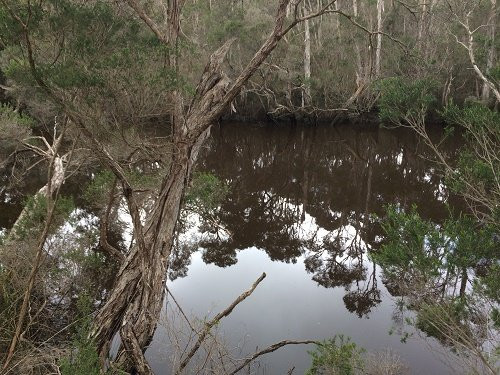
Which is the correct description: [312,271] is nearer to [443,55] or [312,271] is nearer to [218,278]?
[218,278]

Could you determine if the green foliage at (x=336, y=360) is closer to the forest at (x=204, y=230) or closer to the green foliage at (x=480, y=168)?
the forest at (x=204, y=230)

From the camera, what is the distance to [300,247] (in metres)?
11.0

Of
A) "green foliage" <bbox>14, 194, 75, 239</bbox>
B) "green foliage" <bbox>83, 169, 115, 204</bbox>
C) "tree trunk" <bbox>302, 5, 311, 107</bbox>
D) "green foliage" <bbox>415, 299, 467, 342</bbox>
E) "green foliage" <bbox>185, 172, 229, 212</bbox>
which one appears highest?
"tree trunk" <bbox>302, 5, 311, 107</bbox>

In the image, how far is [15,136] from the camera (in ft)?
29.6

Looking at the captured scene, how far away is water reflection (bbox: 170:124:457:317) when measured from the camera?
10180mm

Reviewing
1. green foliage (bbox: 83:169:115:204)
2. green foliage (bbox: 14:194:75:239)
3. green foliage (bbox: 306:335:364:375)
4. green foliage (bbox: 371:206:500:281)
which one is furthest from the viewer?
green foliage (bbox: 83:169:115:204)

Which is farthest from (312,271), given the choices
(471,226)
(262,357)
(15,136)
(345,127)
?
(345,127)

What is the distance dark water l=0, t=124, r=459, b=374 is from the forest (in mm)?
55

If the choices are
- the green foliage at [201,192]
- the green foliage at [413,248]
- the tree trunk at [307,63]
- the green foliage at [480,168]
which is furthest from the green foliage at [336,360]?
the tree trunk at [307,63]

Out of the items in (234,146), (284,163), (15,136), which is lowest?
(15,136)

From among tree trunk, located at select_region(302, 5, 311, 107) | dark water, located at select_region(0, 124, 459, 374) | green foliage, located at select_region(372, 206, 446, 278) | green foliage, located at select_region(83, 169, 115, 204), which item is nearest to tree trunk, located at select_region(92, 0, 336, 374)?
dark water, located at select_region(0, 124, 459, 374)

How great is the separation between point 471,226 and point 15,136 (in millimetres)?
8715

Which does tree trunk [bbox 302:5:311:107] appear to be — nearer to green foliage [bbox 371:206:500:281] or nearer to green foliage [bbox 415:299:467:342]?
green foliage [bbox 371:206:500:281]

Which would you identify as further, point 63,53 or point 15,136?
point 15,136
